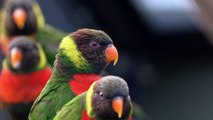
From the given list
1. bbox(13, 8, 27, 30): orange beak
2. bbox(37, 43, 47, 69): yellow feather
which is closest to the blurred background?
bbox(13, 8, 27, 30): orange beak

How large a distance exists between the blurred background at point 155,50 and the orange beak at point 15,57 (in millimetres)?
2777

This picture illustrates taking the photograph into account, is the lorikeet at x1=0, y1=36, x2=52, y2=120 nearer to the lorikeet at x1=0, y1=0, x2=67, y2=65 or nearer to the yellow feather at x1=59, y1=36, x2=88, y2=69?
the lorikeet at x1=0, y1=0, x2=67, y2=65

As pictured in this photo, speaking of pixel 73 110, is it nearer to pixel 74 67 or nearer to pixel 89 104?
pixel 89 104

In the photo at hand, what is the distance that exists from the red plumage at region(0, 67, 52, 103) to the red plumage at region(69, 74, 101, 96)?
1145 mm

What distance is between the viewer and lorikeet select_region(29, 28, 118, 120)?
4.22 metres

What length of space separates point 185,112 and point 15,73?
3.70 m

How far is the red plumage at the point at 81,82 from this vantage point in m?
4.27

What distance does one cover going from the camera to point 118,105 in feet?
11.9

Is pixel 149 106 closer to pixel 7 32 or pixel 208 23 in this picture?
pixel 7 32

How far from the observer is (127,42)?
8742mm

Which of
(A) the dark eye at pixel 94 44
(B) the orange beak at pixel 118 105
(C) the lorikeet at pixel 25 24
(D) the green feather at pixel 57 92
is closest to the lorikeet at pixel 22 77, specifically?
(C) the lorikeet at pixel 25 24

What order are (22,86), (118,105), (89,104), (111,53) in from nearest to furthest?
(118,105)
(89,104)
(111,53)
(22,86)

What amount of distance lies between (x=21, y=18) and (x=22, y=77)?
113cm

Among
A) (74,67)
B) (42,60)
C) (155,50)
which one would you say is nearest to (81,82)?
(74,67)
